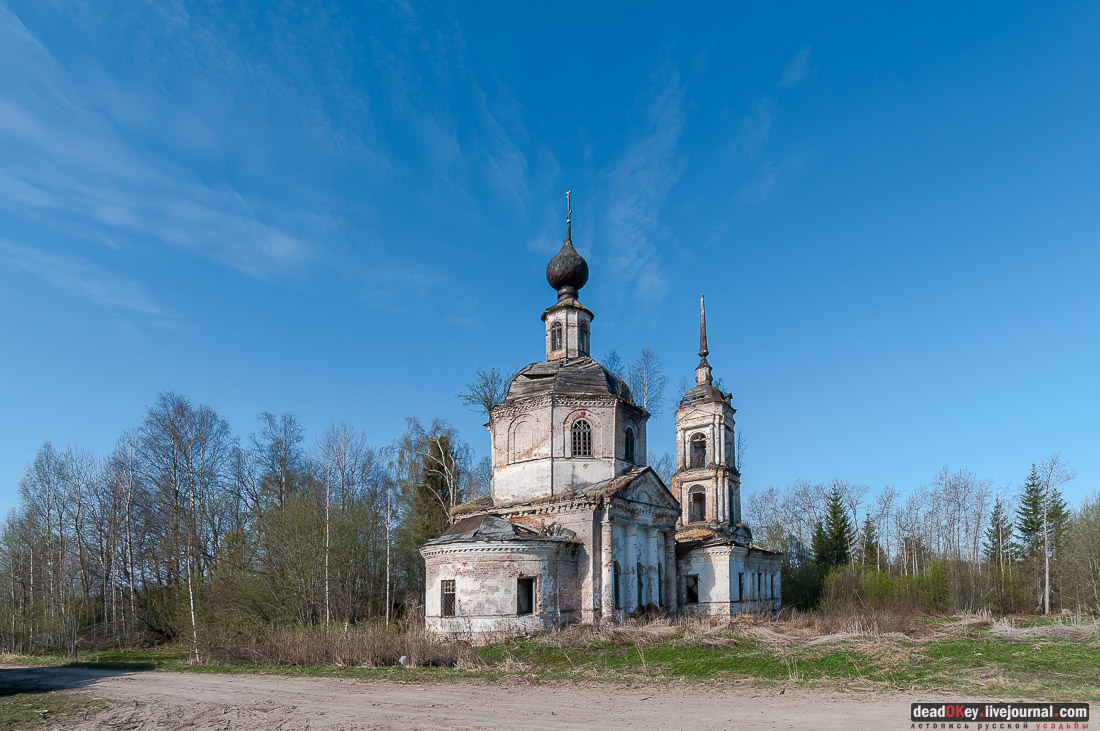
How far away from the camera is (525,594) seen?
2158 centimetres

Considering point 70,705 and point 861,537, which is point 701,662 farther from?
point 861,537

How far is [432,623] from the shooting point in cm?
2141

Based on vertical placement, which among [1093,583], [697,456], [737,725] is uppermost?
[697,456]

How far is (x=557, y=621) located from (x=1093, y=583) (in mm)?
30921

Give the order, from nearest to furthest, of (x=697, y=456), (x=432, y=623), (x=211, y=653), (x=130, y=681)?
(x=130, y=681) < (x=211, y=653) < (x=432, y=623) < (x=697, y=456)

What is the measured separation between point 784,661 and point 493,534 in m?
9.34

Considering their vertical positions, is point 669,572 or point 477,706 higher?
point 477,706

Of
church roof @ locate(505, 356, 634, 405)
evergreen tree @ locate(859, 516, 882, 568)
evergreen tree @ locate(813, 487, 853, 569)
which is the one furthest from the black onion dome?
evergreen tree @ locate(859, 516, 882, 568)

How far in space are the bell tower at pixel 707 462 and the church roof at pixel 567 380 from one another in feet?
25.3

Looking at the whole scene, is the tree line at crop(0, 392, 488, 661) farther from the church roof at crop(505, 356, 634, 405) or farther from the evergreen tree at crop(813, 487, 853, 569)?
the evergreen tree at crop(813, 487, 853, 569)

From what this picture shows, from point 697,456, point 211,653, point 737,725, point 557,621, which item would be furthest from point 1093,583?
point 211,653

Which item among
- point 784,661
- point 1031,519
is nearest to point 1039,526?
point 1031,519

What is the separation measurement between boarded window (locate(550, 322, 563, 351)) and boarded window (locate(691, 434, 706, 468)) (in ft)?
30.8

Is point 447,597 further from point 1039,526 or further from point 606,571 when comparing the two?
point 1039,526
